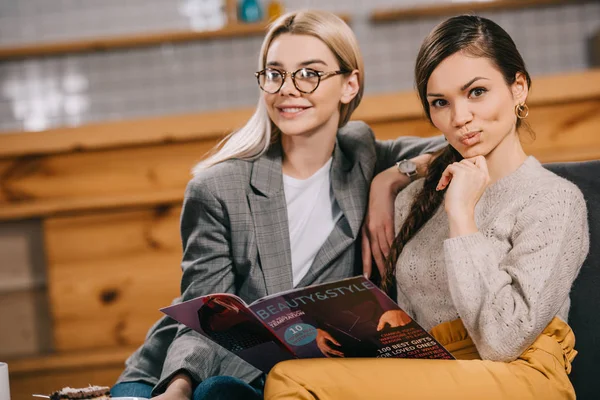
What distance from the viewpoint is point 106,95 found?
396 cm

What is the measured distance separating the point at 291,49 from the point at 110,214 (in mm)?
980

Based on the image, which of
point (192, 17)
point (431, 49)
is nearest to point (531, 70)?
point (192, 17)

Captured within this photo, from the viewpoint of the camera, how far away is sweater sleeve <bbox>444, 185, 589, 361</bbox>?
1188mm

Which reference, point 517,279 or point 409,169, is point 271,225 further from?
point 517,279

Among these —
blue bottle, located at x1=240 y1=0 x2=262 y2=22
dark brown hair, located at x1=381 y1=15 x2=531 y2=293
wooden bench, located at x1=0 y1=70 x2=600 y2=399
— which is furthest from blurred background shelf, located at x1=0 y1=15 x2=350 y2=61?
dark brown hair, located at x1=381 y1=15 x2=531 y2=293

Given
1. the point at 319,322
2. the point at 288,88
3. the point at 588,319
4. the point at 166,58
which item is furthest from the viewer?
the point at 166,58

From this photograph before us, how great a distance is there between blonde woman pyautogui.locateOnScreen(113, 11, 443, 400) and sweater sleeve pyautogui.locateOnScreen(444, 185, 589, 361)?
410 mm

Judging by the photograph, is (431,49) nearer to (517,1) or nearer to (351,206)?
(351,206)

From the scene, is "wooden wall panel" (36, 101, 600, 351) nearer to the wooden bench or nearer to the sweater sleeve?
the wooden bench

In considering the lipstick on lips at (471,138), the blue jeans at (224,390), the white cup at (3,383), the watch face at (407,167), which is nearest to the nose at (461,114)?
the lipstick on lips at (471,138)

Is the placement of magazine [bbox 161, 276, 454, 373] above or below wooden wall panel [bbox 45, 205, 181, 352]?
above

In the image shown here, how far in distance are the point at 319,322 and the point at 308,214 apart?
0.50 m

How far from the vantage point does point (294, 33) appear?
1.62 metres

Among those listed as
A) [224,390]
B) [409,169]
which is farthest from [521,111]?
[224,390]
